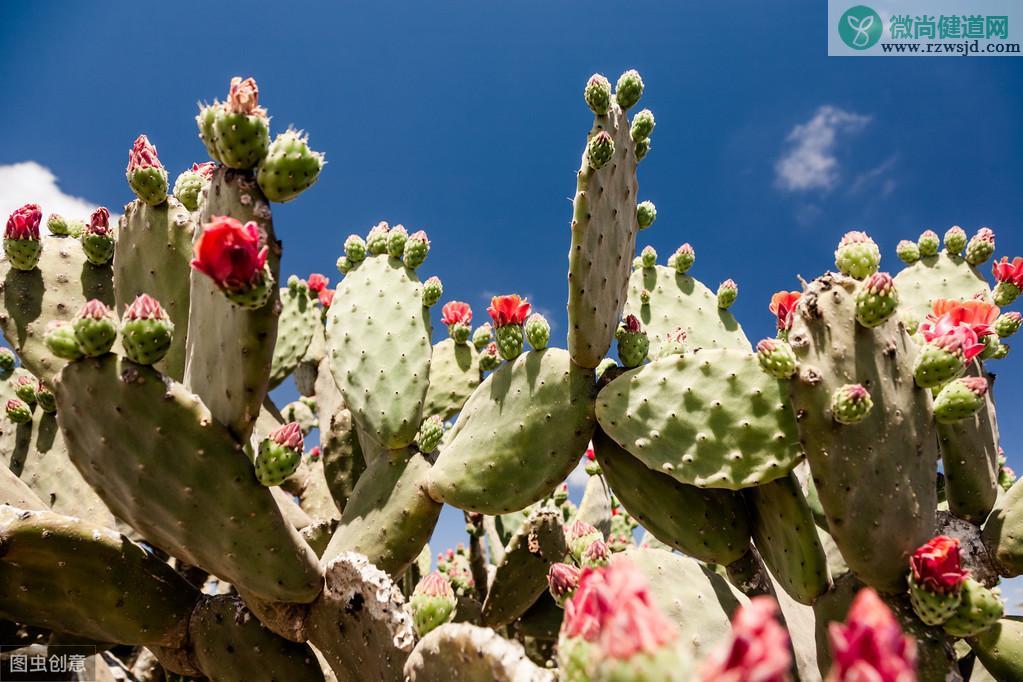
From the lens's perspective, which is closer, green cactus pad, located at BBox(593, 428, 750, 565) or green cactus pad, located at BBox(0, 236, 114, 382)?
green cactus pad, located at BBox(593, 428, 750, 565)

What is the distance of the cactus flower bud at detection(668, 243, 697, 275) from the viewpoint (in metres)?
3.51

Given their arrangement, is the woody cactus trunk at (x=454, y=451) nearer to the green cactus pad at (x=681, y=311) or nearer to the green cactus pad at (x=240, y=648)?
the green cactus pad at (x=240, y=648)

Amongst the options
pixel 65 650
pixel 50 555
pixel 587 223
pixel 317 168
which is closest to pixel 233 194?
pixel 317 168

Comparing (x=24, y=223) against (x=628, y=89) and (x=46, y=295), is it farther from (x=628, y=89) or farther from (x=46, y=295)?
(x=628, y=89)

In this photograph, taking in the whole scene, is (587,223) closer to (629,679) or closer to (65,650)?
(629,679)

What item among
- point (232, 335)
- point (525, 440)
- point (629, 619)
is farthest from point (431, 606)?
point (629, 619)

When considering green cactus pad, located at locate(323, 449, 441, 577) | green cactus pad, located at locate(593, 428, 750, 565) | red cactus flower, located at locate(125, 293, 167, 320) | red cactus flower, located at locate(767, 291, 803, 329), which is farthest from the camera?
green cactus pad, located at locate(323, 449, 441, 577)

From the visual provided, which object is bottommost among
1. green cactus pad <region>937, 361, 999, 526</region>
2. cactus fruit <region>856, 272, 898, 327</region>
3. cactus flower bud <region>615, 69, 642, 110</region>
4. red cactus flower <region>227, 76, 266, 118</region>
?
green cactus pad <region>937, 361, 999, 526</region>

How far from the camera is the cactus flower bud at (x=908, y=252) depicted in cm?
329

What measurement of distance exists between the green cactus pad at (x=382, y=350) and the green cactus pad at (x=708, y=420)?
0.87 meters

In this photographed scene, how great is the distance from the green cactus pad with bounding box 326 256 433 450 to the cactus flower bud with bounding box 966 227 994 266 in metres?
2.59

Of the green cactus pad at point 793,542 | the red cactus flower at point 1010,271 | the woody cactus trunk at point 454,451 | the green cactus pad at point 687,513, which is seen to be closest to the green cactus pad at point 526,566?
the woody cactus trunk at point 454,451

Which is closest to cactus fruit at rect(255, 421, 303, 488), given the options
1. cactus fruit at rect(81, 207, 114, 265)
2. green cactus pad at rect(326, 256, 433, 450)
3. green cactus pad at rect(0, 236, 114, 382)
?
green cactus pad at rect(326, 256, 433, 450)

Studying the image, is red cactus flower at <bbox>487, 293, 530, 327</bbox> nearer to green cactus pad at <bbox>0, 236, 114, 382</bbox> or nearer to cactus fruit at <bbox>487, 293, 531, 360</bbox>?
cactus fruit at <bbox>487, 293, 531, 360</bbox>
